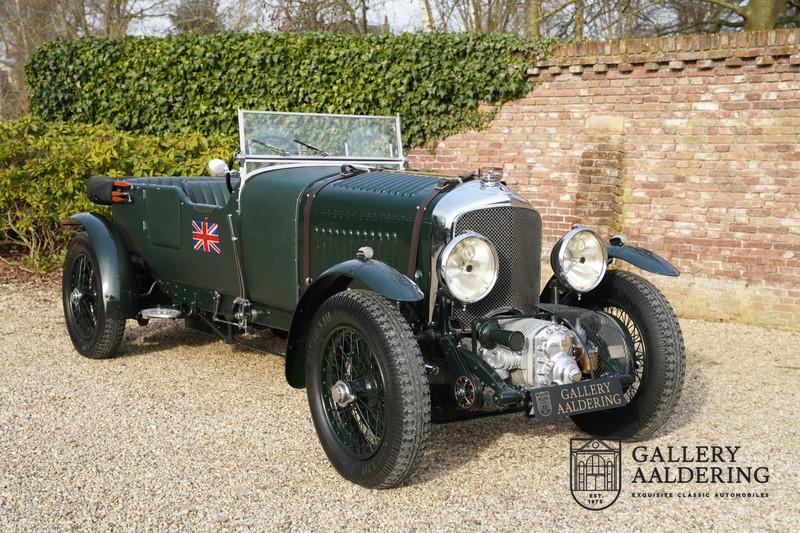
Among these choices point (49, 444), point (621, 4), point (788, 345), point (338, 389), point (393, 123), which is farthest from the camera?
point (621, 4)

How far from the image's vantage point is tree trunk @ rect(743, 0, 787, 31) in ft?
35.0

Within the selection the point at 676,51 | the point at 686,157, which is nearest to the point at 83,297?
the point at 686,157

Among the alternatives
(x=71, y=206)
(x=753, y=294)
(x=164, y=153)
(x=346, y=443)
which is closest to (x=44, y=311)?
(x=71, y=206)

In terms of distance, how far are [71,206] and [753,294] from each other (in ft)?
21.3

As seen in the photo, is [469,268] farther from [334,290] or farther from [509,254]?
[334,290]

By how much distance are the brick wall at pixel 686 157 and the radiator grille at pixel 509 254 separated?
378 cm

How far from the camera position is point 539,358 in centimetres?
345

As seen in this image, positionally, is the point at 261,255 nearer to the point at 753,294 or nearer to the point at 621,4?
the point at 753,294

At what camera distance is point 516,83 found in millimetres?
7938

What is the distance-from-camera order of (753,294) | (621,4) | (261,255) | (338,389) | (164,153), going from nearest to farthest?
(338,389), (261,255), (753,294), (164,153), (621,4)

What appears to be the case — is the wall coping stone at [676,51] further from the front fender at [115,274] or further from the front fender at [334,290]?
the front fender at [334,290]

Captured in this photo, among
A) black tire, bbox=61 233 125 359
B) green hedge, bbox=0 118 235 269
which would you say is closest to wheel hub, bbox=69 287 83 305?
black tire, bbox=61 233 125 359

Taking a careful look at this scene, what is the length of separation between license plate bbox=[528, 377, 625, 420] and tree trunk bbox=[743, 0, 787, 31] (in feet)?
29.4

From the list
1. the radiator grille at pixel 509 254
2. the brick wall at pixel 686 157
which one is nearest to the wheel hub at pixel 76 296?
the radiator grille at pixel 509 254
